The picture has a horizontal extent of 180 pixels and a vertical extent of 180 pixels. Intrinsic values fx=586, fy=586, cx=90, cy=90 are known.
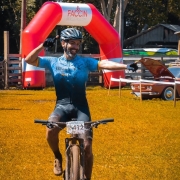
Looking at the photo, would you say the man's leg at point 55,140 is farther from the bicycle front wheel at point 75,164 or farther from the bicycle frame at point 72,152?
the bicycle front wheel at point 75,164

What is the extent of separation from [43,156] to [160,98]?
1292cm

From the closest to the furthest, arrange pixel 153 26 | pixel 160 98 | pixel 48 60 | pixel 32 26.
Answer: pixel 48 60
pixel 160 98
pixel 32 26
pixel 153 26

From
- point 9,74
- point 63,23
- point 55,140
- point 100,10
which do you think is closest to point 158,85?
point 63,23

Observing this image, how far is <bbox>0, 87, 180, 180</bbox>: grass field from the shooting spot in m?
9.11

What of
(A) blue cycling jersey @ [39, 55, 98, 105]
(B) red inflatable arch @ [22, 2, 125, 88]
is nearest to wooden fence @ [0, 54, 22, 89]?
(B) red inflatable arch @ [22, 2, 125, 88]

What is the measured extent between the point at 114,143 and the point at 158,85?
408 inches

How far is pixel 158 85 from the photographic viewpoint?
867 inches

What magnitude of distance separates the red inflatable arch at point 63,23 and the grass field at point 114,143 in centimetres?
651

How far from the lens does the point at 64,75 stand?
23.7ft

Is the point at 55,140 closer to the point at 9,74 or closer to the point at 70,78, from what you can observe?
the point at 70,78

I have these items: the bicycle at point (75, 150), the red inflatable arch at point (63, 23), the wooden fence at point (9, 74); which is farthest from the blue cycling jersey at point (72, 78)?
the wooden fence at point (9, 74)

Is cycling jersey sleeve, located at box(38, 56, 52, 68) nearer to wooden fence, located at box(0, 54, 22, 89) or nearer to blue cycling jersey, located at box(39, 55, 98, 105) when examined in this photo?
blue cycling jersey, located at box(39, 55, 98, 105)

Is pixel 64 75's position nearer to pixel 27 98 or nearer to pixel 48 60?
pixel 48 60

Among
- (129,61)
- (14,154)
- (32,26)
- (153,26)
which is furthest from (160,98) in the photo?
(153,26)
